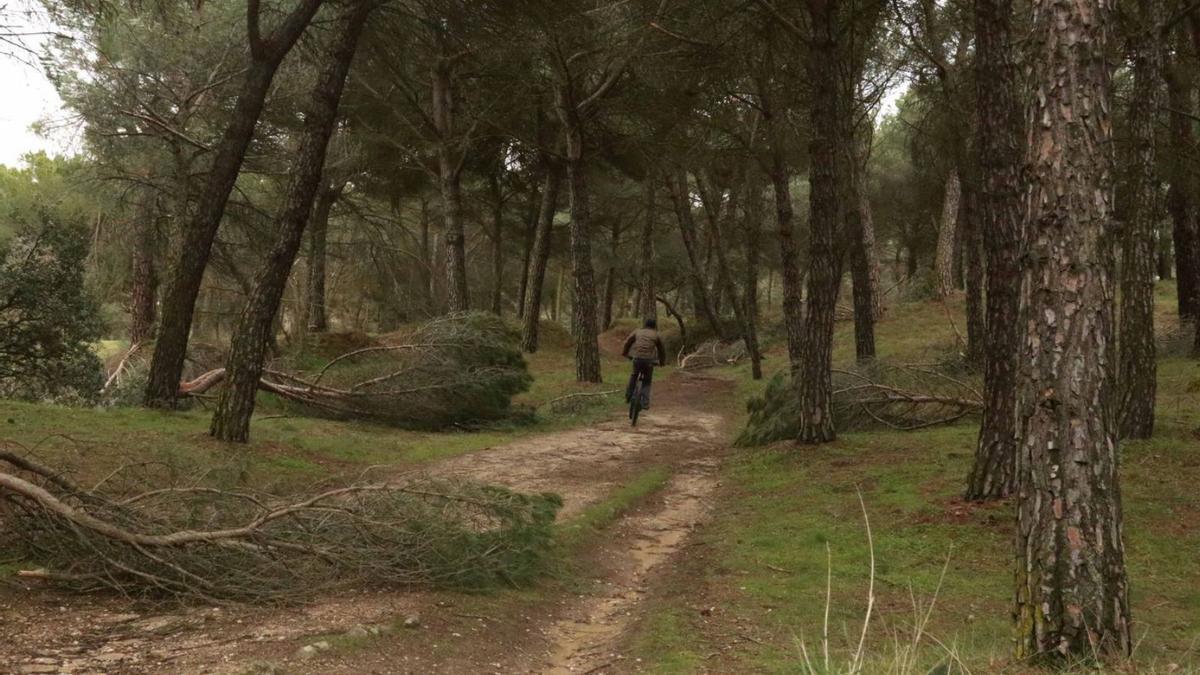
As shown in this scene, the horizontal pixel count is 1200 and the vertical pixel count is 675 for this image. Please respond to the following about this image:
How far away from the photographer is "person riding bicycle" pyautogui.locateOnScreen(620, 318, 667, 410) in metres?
15.5

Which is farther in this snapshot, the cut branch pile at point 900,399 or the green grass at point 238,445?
the cut branch pile at point 900,399

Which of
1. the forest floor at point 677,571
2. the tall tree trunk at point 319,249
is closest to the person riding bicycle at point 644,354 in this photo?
the forest floor at point 677,571

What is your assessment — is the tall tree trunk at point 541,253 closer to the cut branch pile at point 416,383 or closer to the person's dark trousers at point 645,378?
the person's dark trousers at point 645,378

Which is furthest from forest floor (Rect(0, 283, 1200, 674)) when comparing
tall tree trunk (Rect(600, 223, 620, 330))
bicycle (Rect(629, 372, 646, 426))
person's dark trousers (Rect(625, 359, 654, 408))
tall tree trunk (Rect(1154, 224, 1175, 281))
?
tall tree trunk (Rect(600, 223, 620, 330))

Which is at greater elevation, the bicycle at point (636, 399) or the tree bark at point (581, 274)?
the tree bark at point (581, 274)

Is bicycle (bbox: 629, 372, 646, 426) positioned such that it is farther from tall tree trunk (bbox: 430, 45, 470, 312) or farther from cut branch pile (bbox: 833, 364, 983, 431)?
tall tree trunk (bbox: 430, 45, 470, 312)

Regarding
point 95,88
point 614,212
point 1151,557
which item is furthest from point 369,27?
point 614,212

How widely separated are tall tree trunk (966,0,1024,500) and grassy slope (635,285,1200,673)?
0.50 meters

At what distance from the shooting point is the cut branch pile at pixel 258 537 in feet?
17.7

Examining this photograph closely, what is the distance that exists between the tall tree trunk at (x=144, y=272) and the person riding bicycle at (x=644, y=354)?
11.3 m

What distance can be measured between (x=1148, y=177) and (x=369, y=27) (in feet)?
33.5

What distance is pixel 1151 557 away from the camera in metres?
6.55

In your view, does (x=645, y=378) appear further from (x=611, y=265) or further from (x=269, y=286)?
(x=611, y=265)

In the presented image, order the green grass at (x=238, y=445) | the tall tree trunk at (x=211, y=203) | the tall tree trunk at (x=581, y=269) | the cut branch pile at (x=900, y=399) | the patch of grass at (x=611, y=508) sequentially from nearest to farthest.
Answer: the patch of grass at (x=611, y=508) → the green grass at (x=238, y=445) → the tall tree trunk at (x=211, y=203) → the cut branch pile at (x=900, y=399) → the tall tree trunk at (x=581, y=269)
